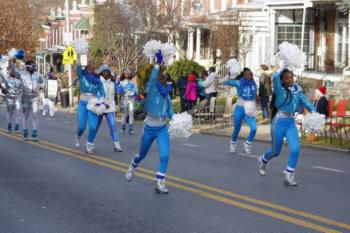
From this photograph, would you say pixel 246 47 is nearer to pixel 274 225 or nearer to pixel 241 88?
pixel 241 88

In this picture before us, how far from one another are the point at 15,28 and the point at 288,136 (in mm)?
44004

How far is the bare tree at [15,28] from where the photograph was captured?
5256 centimetres

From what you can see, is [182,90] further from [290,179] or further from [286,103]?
[290,179]

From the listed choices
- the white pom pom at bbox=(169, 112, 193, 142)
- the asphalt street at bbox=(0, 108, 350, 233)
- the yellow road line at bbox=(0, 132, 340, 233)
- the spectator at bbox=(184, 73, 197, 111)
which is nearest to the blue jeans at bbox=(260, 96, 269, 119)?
the spectator at bbox=(184, 73, 197, 111)

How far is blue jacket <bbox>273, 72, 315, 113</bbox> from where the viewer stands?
11.6 metres

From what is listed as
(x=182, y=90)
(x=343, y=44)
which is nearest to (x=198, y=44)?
(x=343, y=44)

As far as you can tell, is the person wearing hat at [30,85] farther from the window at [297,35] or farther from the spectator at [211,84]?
the window at [297,35]

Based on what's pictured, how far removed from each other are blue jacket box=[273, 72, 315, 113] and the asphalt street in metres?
1.17

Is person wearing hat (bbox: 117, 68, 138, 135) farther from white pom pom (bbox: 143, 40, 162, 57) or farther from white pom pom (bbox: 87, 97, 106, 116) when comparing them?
white pom pom (bbox: 143, 40, 162, 57)

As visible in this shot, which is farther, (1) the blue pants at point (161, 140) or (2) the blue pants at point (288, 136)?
(2) the blue pants at point (288, 136)

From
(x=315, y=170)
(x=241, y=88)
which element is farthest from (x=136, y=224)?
(x=241, y=88)

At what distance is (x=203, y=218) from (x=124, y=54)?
93.8 ft

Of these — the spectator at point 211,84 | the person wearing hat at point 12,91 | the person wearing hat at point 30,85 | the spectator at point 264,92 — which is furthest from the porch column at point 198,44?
the person wearing hat at point 30,85

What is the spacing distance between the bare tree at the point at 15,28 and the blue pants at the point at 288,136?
138 feet
